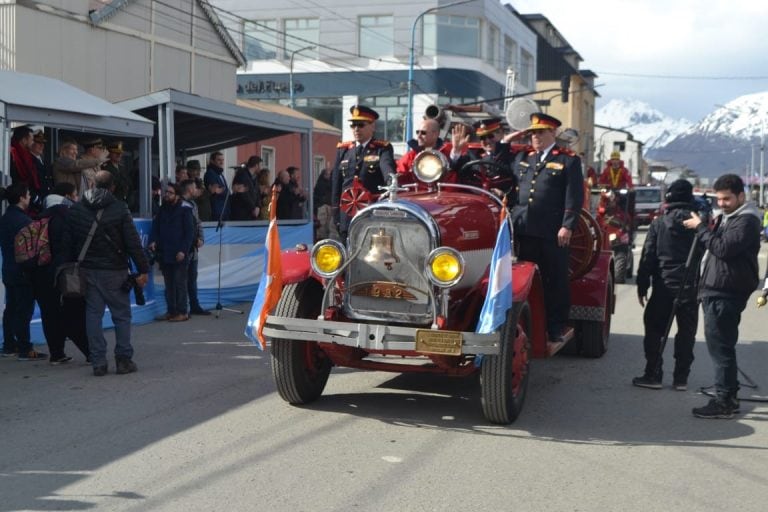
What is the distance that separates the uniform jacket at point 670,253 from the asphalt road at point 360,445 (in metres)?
0.92

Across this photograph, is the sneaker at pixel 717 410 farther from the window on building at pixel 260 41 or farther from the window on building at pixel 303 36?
the window on building at pixel 260 41

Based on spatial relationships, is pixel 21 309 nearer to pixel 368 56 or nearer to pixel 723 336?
pixel 723 336

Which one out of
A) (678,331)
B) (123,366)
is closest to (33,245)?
(123,366)

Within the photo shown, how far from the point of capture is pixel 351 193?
9.23m

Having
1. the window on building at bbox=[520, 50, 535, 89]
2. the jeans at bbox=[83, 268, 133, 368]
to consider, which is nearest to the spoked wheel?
the jeans at bbox=[83, 268, 133, 368]

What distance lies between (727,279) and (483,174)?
7.43ft

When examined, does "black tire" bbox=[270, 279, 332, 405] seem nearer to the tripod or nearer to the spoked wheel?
the spoked wheel

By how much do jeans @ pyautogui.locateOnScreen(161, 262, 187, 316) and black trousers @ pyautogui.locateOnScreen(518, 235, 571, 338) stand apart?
5422 mm

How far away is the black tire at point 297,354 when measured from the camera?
730cm

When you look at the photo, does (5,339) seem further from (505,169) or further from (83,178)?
(505,169)

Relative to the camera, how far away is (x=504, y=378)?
6.88 m

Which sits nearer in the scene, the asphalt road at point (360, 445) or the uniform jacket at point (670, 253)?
the asphalt road at point (360, 445)

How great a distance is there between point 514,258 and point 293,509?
3545 mm

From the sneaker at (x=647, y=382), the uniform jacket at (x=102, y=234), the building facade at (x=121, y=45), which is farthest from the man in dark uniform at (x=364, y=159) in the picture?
the building facade at (x=121, y=45)
